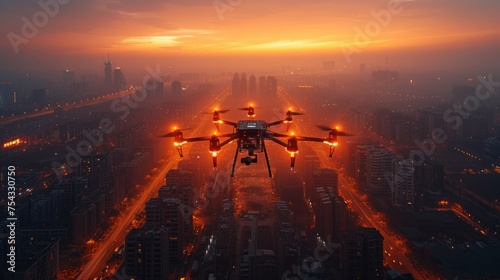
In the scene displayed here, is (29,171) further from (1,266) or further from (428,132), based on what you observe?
(428,132)

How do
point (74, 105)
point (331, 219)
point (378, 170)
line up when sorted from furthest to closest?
point (74, 105) → point (378, 170) → point (331, 219)

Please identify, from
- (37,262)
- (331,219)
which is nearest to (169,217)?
(37,262)

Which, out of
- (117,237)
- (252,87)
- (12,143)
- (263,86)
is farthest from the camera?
(252,87)

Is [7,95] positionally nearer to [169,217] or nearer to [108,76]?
[108,76]

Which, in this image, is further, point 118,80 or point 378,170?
point 118,80

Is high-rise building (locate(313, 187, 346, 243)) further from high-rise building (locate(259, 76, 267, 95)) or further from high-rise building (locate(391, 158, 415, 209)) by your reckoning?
high-rise building (locate(259, 76, 267, 95))
